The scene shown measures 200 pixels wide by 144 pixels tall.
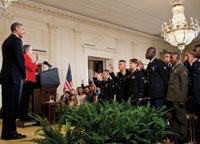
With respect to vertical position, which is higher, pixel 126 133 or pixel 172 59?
pixel 172 59

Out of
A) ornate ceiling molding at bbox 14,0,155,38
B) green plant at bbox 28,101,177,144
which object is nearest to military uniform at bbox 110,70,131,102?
green plant at bbox 28,101,177,144

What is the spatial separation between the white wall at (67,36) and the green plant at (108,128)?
19.3 ft

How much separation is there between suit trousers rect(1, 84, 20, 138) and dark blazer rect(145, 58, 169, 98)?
1.75 meters

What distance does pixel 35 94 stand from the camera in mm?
4652

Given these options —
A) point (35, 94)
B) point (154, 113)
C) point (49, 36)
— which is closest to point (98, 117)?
point (154, 113)

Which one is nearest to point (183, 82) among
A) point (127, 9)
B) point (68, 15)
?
point (127, 9)

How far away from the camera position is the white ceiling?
7.77 m

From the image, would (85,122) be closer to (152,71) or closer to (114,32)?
(152,71)

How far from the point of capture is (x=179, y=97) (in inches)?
126

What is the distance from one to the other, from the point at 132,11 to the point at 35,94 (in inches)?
205

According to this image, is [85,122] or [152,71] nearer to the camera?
[85,122]

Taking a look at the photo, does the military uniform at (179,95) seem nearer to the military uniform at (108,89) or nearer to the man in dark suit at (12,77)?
the man in dark suit at (12,77)

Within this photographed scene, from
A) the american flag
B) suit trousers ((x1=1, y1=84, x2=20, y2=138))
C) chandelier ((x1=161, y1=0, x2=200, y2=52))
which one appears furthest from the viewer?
the american flag

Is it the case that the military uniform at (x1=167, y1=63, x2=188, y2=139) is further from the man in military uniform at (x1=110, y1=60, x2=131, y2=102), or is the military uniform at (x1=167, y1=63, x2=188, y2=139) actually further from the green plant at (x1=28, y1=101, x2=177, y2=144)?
the green plant at (x1=28, y1=101, x2=177, y2=144)
